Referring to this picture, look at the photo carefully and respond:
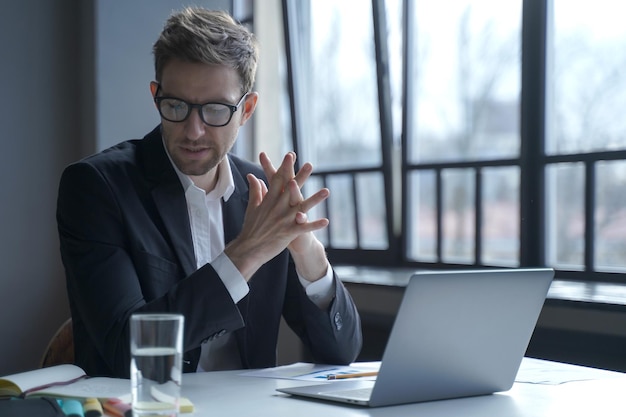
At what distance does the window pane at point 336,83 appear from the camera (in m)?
4.34

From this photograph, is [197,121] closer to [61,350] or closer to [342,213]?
[61,350]

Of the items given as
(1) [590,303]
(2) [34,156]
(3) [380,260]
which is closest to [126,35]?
(2) [34,156]

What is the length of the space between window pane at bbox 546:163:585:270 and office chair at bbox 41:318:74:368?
6.67 ft

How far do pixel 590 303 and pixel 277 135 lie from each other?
2.51 m

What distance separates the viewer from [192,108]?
193 cm

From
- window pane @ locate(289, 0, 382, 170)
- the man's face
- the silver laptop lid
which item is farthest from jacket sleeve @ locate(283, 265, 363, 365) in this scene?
window pane @ locate(289, 0, 382, 170)

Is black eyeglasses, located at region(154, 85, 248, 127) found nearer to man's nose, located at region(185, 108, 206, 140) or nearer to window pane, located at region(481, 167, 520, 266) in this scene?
man's nose, located at region(185, 108, 206, 140)

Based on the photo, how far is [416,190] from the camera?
4133mm

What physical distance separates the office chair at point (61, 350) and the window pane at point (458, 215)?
2.20 meters

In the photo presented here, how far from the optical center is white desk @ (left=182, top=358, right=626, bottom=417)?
130 centimetres

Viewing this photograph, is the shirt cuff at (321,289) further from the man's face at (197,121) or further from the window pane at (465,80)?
the window pane at (465,80)

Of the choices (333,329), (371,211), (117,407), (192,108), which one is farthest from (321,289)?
(371,211)

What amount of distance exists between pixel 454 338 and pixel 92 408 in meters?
0.57

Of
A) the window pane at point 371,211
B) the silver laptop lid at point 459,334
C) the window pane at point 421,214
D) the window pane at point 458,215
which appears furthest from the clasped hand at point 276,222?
the window pane at point 371,211
